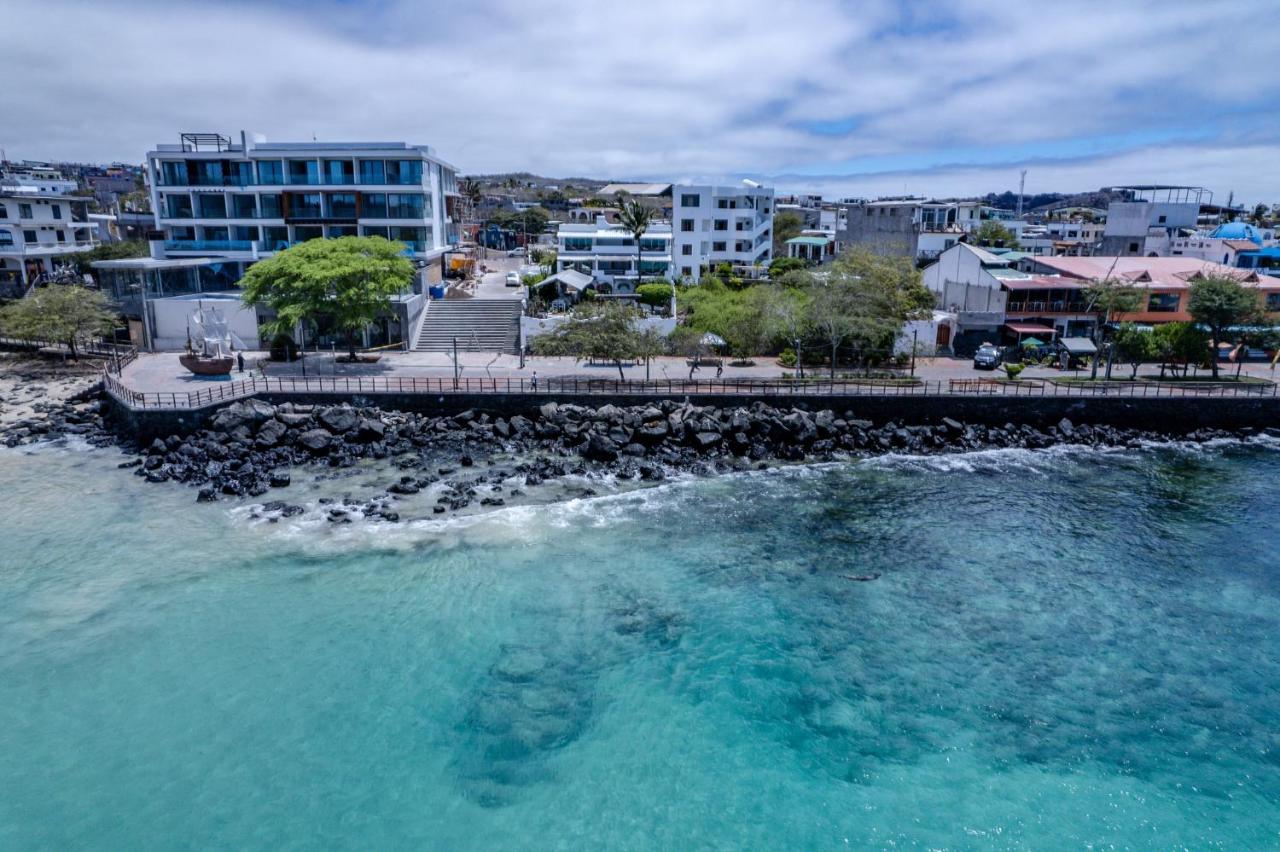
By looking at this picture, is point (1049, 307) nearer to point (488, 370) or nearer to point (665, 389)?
point (665, 389)

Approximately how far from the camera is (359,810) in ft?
64.8

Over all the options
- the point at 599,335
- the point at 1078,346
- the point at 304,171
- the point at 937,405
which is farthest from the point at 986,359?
the point at 304,171

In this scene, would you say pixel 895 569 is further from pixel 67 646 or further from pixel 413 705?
pixel 67 646

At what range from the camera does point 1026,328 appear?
61.9 metres

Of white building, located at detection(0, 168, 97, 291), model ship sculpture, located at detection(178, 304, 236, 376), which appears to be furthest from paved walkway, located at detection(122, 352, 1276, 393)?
white building, located at detection(0, 168, 97, 291)

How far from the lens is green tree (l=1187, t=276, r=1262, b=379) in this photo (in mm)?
53188

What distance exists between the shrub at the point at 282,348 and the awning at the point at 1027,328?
55046mm

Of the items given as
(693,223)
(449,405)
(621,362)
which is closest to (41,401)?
(449,405)

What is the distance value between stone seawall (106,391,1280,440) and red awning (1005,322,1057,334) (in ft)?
41.7

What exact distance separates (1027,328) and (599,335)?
117 feet

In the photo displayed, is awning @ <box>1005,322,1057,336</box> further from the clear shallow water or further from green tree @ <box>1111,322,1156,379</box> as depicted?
the clear shallow water

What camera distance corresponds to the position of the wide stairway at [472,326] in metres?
61.2

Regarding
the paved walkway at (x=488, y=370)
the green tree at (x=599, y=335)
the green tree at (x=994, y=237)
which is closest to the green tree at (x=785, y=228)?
the green tree at (x=994, y=237)

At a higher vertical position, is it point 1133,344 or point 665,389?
point 1133,344
